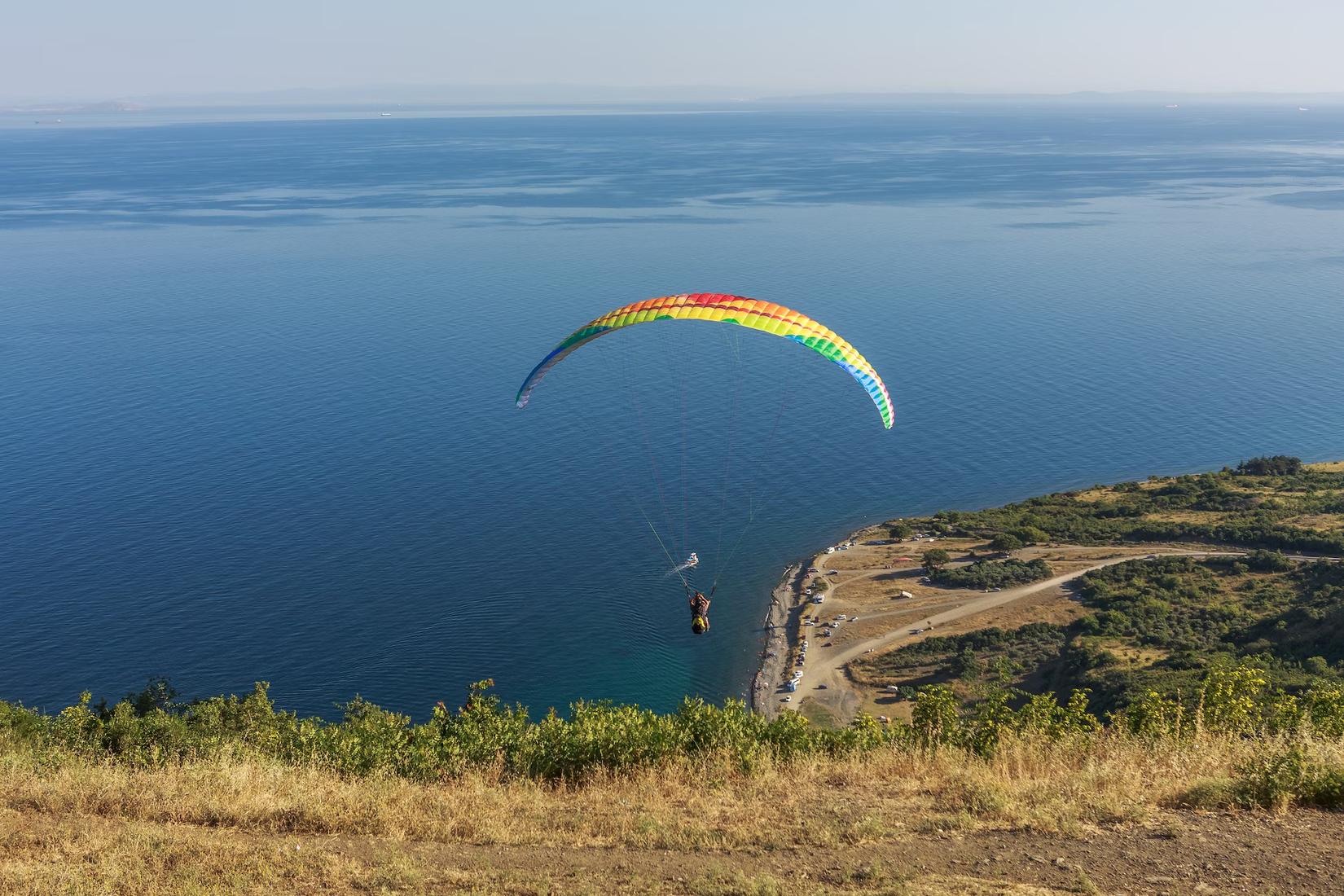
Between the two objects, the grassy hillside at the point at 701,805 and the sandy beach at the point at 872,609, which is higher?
the grassy hillside at the point at 701,805

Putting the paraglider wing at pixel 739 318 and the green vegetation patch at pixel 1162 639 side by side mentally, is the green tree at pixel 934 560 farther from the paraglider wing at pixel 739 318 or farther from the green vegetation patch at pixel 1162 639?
the paraglider wing at pixel 739 318

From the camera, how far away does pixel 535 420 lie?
68438mm

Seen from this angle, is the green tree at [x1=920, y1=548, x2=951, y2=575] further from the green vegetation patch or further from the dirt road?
the green vegetation patch

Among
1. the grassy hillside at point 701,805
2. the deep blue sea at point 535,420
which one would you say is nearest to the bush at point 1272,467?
the deep blue sea at point 535,420

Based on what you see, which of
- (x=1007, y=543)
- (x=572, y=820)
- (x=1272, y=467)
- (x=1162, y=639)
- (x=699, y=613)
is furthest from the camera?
(x=1272, y=467)

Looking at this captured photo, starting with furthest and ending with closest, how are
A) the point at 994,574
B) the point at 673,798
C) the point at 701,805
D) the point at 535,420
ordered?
1. the point at 535,420
2. the point at 994,574
3. the point at 673,798
4. the point at 701,805

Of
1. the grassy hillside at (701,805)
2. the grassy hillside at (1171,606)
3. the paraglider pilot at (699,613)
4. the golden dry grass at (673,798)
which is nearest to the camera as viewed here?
the grassy hillside at (701,805)

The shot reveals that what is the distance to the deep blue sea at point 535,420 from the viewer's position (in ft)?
144

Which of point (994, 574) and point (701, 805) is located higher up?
point (701, 805)

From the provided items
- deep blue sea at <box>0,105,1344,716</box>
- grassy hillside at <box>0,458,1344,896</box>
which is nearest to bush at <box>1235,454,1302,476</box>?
deep blue sea at <box>0,105,1344,716</box>

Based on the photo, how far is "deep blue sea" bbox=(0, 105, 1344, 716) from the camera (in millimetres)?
43875

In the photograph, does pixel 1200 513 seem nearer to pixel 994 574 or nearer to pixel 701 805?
pixel 994 574

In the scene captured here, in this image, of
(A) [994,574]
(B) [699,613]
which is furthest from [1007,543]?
(B) [699,613]

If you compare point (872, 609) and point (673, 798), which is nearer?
point (673, 798)
